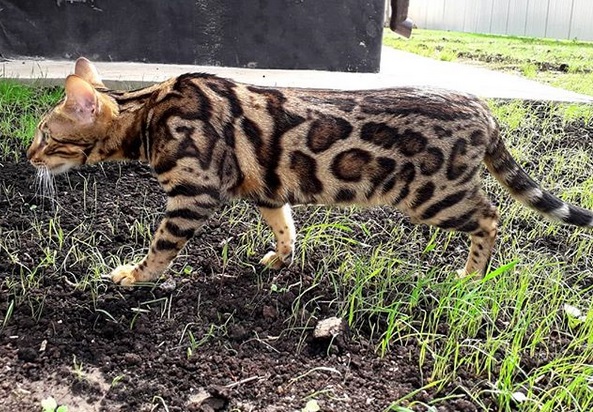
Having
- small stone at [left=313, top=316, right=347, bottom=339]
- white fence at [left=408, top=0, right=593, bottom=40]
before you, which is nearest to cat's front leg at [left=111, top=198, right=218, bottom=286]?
small stone at [left=313, top=316, right=347, bottom=339]

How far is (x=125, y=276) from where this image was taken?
3.19 metres

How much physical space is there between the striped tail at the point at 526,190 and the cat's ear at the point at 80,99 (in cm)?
197

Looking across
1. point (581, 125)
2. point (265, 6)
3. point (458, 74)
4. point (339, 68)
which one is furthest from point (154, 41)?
point (581, 125)

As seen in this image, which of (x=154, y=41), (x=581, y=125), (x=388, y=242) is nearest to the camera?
(x=388, y=242)

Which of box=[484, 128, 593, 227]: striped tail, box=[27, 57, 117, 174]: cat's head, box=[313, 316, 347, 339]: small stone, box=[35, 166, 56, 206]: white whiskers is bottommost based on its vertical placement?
box=[313, 316, 347, 339]: small stone

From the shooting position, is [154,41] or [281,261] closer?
[281,261]

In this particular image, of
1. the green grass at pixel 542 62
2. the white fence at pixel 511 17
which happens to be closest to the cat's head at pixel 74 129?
the green grass at pixel 542 62

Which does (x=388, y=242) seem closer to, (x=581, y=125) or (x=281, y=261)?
(x=281, y=261)

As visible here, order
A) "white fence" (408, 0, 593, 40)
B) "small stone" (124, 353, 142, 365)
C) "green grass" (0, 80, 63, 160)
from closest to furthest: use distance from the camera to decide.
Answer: "small stone" (124, 353, 142, 365)
"green grass" (0, 80, 63, 160)
"white fence" (408, 0, 593, 40)

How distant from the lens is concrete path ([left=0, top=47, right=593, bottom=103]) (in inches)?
237

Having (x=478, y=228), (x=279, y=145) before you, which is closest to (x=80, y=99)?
(x=279, y=145)

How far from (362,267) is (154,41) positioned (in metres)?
4.58

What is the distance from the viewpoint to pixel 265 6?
713cm

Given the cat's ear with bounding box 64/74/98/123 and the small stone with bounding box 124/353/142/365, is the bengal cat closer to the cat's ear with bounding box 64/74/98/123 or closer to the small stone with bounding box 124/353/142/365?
the cat's ear with bounding box 64/74/98/123
